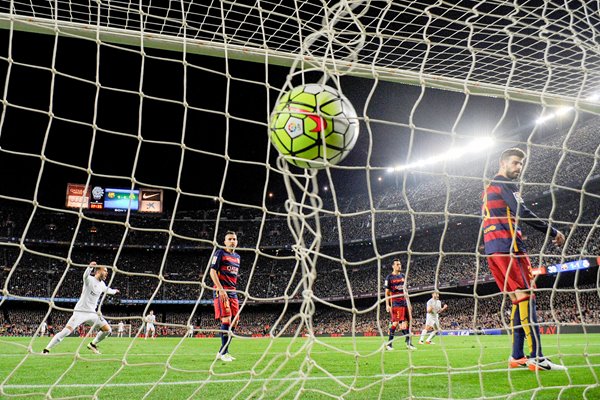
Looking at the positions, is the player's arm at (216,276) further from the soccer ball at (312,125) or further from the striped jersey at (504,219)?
the striped jersey at (504,219)

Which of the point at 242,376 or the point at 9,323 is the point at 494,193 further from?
the point at 9,323

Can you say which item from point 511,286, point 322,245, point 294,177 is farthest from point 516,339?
point 322,245

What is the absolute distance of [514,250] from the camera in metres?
3.59

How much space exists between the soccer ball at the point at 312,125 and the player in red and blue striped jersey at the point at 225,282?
263 centimetres

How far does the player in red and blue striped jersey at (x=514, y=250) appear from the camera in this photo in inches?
138

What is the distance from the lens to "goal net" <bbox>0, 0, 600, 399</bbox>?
322cm

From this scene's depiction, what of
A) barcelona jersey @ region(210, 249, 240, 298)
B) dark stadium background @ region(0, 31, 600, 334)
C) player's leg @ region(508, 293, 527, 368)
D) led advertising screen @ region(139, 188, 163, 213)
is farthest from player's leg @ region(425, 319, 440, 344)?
led advertising screen @ region(139, 188, 163, 213)

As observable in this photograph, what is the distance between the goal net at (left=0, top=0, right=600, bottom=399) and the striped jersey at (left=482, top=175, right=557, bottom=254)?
0.90 feet

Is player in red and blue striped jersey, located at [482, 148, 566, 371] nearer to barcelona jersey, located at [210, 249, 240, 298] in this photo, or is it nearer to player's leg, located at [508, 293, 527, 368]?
player's leg, located at [508, 293, 527, 368]

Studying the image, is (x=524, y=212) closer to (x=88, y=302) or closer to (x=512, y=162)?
(x=512, y=162)

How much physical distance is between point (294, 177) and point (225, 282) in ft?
11.6

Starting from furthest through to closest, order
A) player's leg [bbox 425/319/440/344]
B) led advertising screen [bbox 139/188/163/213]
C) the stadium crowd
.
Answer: led advertising screen [bbox 139/188/163/213]
the stadium crowd
player's leg [bbox 425/319/440/344]

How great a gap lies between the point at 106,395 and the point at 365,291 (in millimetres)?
25204

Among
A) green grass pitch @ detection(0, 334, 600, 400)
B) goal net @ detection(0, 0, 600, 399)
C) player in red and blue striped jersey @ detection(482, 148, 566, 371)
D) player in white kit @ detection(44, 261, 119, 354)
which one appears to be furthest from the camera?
player in white kit @ detection(44, 261, 119, 354)
